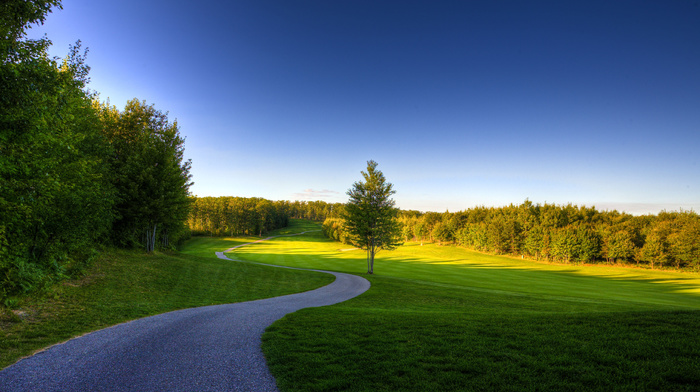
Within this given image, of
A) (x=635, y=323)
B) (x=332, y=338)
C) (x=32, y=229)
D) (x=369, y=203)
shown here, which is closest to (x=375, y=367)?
(x=332, y=338)

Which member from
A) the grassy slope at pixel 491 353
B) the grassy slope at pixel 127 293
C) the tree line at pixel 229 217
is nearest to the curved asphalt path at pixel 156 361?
the grassy slope at pixel 491 353

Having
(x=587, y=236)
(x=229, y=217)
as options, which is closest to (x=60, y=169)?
(x=587, y=236)

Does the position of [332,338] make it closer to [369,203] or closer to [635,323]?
[635,323]

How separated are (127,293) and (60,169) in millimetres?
6929

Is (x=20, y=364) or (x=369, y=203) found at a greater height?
(x=369, y=203)

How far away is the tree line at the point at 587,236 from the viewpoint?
147 feet

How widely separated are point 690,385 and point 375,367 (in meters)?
4.58

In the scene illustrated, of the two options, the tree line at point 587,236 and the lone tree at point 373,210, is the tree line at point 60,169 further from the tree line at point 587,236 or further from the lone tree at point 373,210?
the tree line at point 587,236

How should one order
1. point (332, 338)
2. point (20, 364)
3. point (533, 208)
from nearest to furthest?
1. point (20, 364)
2. point (332, 338)
3. point (533, 208)

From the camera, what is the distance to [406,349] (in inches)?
237

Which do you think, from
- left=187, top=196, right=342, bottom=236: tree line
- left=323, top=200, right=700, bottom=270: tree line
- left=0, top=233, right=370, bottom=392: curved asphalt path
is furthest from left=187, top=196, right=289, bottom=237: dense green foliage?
left=0, top=233, right=370, bottom=392: curved asphalt path

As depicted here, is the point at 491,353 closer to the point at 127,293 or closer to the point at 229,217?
the point at 127,293

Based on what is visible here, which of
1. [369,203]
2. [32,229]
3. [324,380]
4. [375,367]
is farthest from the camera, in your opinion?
[369,203]

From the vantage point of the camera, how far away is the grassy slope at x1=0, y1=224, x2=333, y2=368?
319 inches
